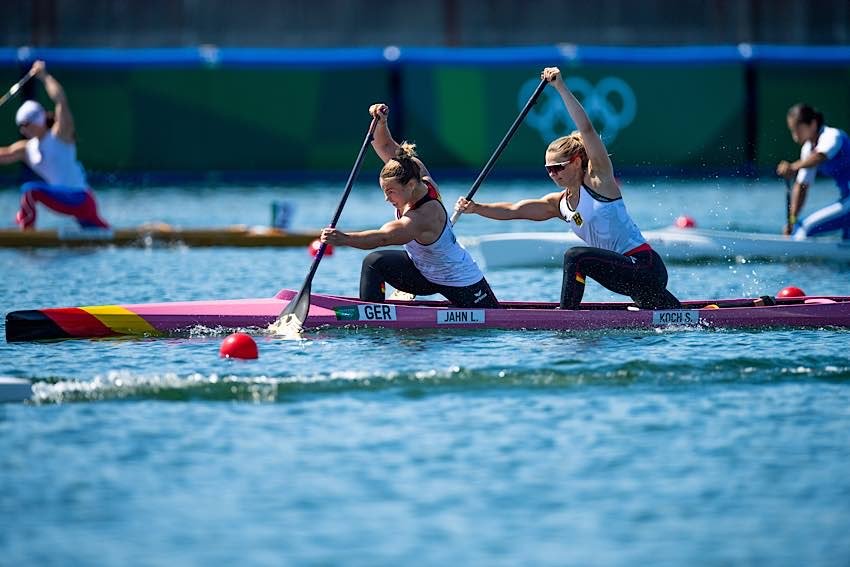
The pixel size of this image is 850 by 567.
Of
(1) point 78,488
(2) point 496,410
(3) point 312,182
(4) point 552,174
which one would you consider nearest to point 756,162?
(3) point 312,182

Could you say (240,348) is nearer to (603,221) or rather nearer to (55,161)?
(603,221)

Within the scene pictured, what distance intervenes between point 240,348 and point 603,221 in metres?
2.57

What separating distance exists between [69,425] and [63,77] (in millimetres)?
15390

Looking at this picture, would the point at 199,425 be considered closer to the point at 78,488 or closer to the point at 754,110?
the point at 78,488

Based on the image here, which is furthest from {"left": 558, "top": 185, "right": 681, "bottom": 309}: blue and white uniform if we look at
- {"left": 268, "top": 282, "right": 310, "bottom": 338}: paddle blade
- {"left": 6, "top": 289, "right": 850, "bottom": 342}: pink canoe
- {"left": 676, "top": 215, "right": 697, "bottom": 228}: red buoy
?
{"left": 676, "top": 215, "right": 697, "bottom": 228}: red buoy

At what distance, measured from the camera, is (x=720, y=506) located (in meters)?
6.41

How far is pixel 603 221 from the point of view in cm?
1022

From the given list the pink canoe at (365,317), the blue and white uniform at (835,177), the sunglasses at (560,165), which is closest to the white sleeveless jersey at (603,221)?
the sunglasses at (560,165)

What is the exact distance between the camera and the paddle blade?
1012 cm

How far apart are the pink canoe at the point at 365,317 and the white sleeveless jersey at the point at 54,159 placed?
6.62 metres

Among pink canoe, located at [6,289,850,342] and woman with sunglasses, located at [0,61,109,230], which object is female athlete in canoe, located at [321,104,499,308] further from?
woman with sunglasses, located at [0,61,109,230]

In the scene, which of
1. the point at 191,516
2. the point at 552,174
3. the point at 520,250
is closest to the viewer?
the point at 191,516

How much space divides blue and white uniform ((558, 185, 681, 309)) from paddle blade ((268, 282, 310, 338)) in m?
1.69

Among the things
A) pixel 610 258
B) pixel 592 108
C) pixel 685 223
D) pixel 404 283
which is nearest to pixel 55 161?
pixel 685 223
